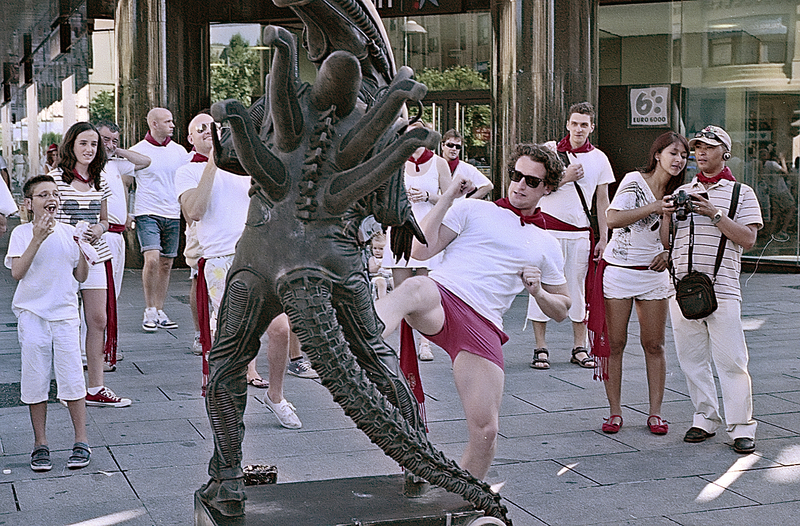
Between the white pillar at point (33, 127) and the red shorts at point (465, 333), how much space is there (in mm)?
28883

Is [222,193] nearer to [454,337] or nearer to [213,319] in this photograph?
[213,319]

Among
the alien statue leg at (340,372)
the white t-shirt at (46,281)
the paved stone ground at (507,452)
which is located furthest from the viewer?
Answer: the white t-shirt at (46,281)

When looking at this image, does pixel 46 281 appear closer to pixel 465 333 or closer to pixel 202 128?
pixel 202 128

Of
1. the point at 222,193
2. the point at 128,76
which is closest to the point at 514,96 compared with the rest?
the point at 128,76

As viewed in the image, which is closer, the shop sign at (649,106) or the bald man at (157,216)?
the bald man at (157,216)

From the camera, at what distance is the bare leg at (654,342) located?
20.3 ft

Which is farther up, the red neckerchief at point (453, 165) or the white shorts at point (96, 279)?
the red neckerchief at point (453, 165)

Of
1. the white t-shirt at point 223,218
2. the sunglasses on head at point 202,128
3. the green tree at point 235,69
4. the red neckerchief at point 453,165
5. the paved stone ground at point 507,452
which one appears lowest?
the paved stone ground at point 507,452

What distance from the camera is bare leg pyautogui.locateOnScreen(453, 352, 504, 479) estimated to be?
13.7 feet

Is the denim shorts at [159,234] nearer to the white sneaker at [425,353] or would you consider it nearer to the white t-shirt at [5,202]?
the white sneaker at [425,353]

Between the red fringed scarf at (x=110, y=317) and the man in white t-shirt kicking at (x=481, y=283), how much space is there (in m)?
3.07

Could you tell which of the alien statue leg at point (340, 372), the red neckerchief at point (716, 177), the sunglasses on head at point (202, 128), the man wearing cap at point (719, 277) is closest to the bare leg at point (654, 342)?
the man wearing cap at point (719, 277)

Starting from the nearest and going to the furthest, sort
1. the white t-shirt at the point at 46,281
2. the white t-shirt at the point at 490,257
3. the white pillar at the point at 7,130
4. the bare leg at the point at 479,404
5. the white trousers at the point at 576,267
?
the bare leg at the point at 479,404 → the white t-shirt at the point at 490,257 → the white t-shirt at the point at 46,281 → the white trousers at the point at 576,267 → the white pillar at the point at 7,130

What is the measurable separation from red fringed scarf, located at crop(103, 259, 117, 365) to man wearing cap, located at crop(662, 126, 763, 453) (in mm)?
3715
